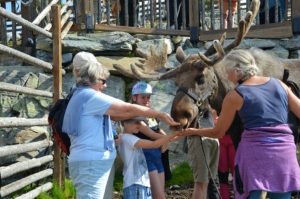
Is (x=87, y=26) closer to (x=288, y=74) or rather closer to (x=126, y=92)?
(x=126, y=92)

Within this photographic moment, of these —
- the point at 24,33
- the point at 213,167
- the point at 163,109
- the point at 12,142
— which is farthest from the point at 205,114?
the point at 24,33

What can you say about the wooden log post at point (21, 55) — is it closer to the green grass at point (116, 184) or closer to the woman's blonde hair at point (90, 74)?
the green grass at point (116, 184)

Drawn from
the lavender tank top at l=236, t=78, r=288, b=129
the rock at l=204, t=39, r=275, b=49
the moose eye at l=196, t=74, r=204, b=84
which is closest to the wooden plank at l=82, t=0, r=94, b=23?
the rock at l=204, t=39, r=275, b=49

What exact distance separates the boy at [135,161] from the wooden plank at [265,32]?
4.88 metres

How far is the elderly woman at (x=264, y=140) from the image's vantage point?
392 cm

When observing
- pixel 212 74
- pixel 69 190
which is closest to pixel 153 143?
pixel 212 74

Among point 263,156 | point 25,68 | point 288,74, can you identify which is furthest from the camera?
point 25,68

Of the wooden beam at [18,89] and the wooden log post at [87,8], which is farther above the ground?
the wooden log post at [87,8]

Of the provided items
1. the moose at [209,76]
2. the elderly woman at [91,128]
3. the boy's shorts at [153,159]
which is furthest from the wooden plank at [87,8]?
the elderly woman at [91,128]

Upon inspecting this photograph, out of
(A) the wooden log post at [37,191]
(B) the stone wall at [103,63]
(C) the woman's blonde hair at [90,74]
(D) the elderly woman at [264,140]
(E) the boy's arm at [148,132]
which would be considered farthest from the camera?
(B) the stone wall at [103,63]

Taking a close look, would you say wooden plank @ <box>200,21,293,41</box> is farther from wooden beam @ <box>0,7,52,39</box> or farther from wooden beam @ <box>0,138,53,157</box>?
wooden beam @ <box>0,138,53,157</box>

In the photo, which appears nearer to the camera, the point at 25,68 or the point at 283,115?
the point at 283,115

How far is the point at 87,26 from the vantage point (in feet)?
28.6

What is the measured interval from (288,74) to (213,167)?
1.53m
